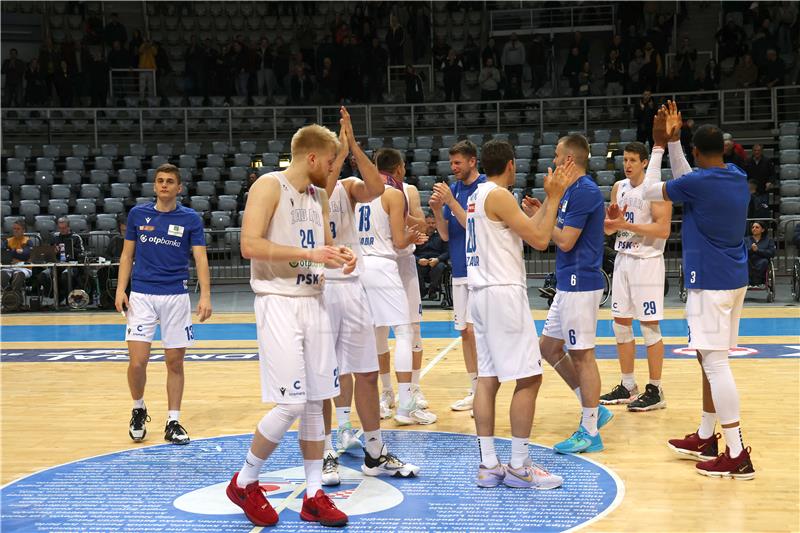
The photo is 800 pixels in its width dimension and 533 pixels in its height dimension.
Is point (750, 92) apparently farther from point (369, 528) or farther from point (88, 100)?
point (369, 528)

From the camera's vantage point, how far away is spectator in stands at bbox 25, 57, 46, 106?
20.2 m

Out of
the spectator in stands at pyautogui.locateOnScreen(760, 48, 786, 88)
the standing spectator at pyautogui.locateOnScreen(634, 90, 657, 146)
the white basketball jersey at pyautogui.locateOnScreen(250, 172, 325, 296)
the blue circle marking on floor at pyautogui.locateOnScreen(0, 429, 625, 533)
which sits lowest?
the blue circle marking on floor at pyautogui.locateOnScreen(0, 429, 625, 533)

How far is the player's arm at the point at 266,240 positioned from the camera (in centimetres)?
451

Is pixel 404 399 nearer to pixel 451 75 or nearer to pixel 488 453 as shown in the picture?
pixel 488 453

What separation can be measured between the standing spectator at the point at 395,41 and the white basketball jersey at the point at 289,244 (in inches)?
631

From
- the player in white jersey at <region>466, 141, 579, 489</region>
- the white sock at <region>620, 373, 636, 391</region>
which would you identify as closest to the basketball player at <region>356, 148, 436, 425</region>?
the player in white jersey at <region>466, 141, 579, 489</region>

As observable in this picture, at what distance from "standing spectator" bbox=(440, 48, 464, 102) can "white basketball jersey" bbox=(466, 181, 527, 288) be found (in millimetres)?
14761

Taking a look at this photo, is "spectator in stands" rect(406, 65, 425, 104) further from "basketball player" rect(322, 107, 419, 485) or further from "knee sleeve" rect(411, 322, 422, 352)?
"basketball player" rect(322, 107, 419, 485)

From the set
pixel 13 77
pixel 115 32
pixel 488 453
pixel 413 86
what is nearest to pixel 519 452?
pixel 488 453

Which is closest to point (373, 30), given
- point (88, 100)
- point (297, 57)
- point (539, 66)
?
point (297, 57)

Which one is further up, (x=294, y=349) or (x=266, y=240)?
(x=266, y=240)

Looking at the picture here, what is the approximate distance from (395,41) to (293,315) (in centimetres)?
1646

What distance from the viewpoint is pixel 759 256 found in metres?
13.6

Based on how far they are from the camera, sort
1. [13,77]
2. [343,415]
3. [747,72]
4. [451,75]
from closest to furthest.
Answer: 1. [343,415]
2. [747,72]
3. [451,75]
4. [13,77]
